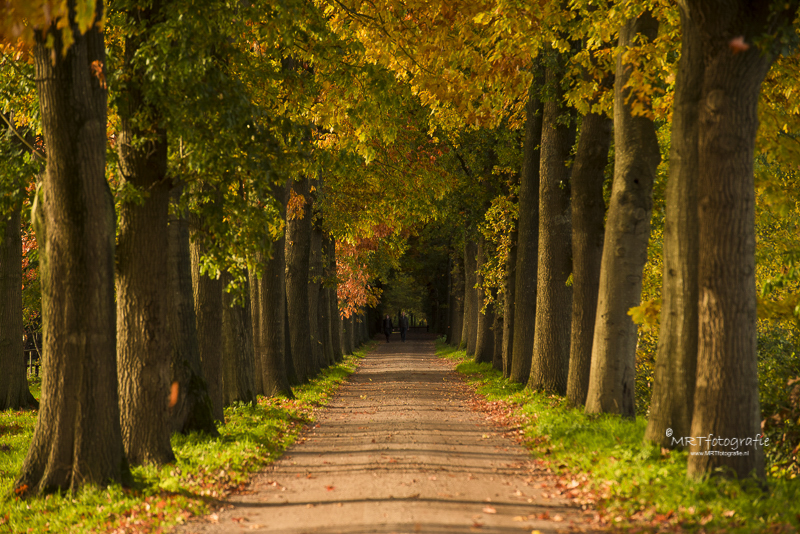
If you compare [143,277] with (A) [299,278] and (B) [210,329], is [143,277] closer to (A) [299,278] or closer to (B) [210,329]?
(B) [210,329]

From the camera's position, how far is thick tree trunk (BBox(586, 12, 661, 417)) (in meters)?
9.84

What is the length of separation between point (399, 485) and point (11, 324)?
38.5ft

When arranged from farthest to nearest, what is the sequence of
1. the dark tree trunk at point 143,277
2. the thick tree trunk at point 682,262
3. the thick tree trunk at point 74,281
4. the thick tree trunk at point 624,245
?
the thick tree trunk at point 624,245 < the dark tree trunk at point 143,277 < the thick tree trunk at point 682,262 < the thick tree trunk at point 74,281

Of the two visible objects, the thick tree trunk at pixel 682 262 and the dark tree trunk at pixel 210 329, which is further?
the dark tree trunk at pixel 210 329

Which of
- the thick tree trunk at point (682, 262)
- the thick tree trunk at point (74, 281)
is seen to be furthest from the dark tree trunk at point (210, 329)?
the thick tree trunk at point (682, 262)

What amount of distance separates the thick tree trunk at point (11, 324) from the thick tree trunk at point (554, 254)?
1123cm

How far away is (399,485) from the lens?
729 centimetres

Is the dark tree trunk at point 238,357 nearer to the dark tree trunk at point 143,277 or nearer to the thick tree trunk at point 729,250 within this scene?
the dark tree trunk at point 143,277

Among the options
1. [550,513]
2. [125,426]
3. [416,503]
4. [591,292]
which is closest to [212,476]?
[125,426]

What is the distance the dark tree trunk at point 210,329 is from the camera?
11602 mm

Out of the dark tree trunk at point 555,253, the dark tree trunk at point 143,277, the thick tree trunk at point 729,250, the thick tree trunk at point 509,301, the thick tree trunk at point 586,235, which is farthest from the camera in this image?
the thick tree trunk at point 509,301

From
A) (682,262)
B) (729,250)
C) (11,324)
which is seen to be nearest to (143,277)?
(682,262)

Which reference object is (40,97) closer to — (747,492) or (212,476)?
(212,476)

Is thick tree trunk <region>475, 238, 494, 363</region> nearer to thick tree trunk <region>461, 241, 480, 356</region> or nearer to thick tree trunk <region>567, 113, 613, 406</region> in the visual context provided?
thick tree trunk <region>461, 241, 480, 356</region>
